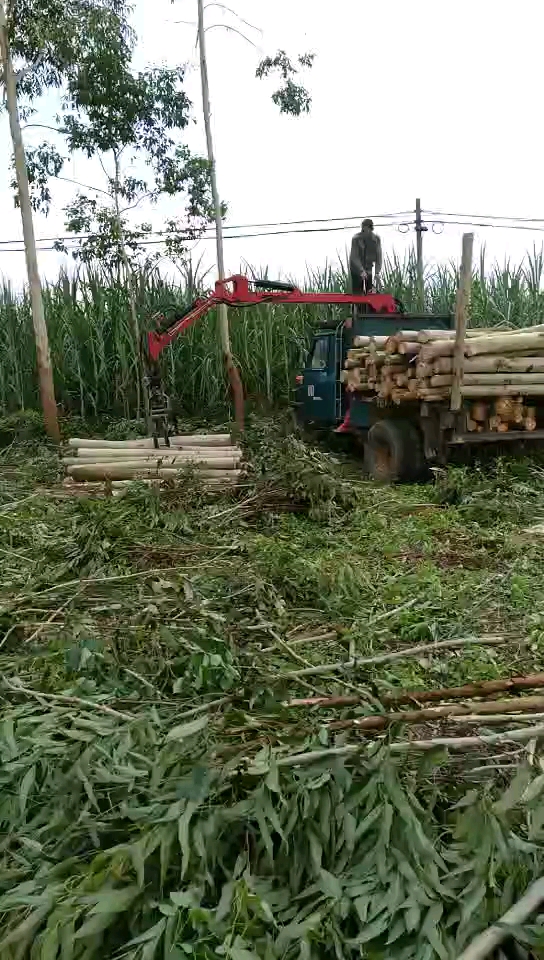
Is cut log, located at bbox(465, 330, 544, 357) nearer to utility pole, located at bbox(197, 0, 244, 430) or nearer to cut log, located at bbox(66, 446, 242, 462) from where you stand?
cut log, located at bbox(66, 446, 242, 462)

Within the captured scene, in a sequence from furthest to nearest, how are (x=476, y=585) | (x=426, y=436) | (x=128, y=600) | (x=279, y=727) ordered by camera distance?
1. (x=426, y=436)
2. (x=476, y=585)
3. (x=128, y=600)
4. (x=279, y=727)

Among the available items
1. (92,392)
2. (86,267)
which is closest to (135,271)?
(86,267)

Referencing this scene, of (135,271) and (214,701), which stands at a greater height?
(135,271)

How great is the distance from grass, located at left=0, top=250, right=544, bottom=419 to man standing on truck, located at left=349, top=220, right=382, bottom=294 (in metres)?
2.37

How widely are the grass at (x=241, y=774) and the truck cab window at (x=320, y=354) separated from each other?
530cm

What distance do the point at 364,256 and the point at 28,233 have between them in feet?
16.7

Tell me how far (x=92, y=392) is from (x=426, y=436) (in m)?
7.44

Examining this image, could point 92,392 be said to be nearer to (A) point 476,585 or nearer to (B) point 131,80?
(B) point 131,80

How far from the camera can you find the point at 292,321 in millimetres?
14078

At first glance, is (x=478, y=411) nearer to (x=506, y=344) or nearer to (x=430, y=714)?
(x=506, y=344)

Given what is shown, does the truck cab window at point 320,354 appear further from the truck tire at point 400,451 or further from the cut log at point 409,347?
the cut log at point 409,347

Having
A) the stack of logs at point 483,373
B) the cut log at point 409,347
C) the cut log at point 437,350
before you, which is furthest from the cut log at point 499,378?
the cut log at point 409,347

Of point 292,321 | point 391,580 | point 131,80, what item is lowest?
point 391,580

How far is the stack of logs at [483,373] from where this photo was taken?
7688 millimetres
